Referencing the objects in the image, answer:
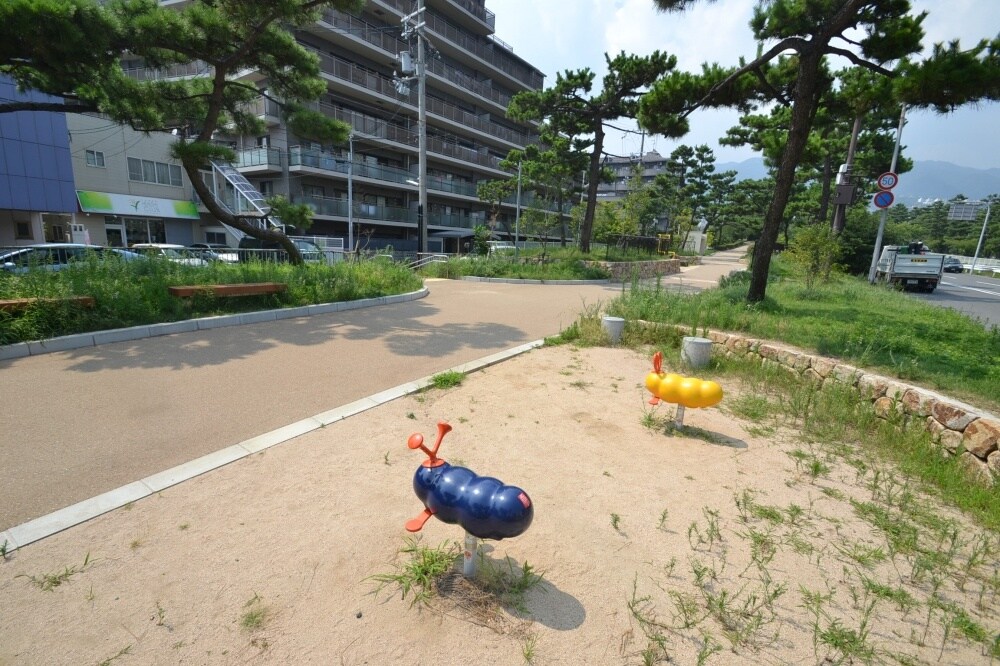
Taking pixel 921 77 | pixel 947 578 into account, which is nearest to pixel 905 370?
pixel 947 578

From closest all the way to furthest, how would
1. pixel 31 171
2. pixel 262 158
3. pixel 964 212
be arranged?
pixel 31 171 → pixel 262 158 → pixel 964 212

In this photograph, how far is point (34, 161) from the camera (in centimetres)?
1847

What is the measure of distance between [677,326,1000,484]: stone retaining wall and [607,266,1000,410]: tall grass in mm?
327

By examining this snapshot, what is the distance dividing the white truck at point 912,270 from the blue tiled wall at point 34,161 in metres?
33.4

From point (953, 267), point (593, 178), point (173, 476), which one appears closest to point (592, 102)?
point (593, 178)

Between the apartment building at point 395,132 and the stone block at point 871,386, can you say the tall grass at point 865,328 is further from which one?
the apartment building at point 395,132

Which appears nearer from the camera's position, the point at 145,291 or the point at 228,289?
the point at 145,291

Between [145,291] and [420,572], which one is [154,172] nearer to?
[145,291]

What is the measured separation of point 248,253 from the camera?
1012 cm

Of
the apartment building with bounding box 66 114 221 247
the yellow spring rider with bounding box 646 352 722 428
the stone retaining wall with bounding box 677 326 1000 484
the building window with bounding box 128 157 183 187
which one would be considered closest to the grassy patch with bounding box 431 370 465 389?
the yellow spring rider with bounding box 646 352 722 428

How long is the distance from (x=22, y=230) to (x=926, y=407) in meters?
29.7

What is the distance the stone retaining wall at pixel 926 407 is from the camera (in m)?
3.30

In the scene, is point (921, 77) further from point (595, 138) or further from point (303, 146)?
point (303, 146)

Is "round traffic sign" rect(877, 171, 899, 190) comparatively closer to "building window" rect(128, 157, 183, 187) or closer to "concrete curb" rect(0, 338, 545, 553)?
"concrete curb" rect(0, 338, 545, 553)
